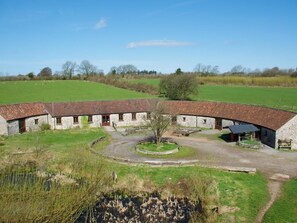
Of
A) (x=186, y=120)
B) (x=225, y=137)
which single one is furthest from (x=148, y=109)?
(x=225, y=137)

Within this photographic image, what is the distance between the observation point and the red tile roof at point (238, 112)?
121 feet

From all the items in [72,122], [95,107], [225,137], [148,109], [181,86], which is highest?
[181,86]

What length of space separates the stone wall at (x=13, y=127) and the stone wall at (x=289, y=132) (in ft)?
112

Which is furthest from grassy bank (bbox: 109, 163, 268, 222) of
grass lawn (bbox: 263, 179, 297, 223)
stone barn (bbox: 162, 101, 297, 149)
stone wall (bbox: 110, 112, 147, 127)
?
stone wall (bbox: 110, 112, 147, 127)

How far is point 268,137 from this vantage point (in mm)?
37000

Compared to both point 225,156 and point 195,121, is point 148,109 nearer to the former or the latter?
point 195,121

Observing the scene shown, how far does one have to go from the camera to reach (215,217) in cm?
2019

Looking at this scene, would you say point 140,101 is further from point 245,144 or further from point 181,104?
point 245,144

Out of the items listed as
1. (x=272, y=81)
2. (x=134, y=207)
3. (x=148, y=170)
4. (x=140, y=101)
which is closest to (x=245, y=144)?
(x=148, y=170)

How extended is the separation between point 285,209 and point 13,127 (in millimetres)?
35749

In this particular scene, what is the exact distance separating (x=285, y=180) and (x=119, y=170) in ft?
47.2

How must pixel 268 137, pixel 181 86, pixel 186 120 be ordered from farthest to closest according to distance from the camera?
1. pixel 181 86
2. pixel 186 120
3. pixel 268 137

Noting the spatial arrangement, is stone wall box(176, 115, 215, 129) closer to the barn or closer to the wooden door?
the barn

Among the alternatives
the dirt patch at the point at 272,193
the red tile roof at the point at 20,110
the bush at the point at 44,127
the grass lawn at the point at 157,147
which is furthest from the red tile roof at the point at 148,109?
the dirt patch at the point at 272,193
